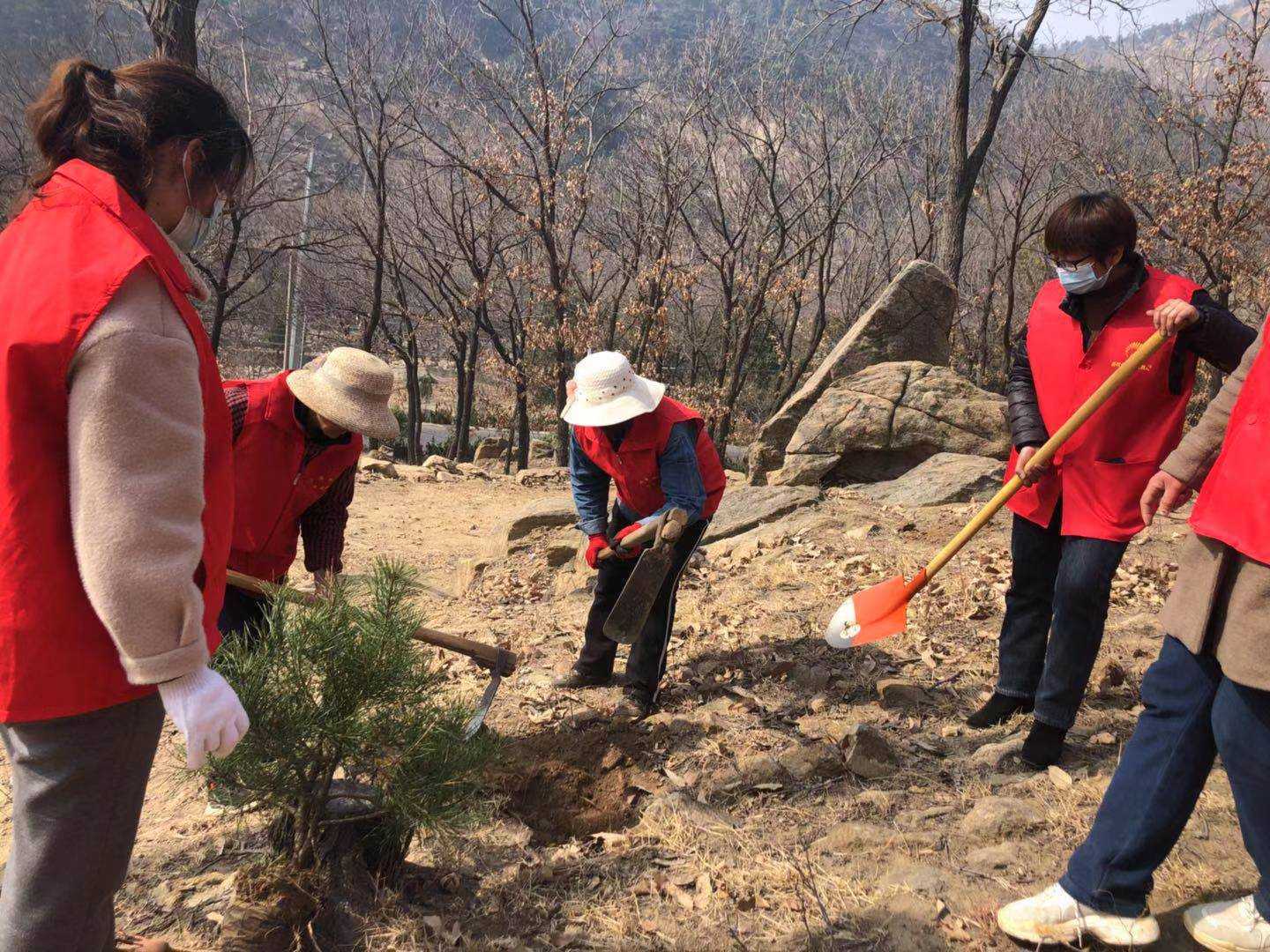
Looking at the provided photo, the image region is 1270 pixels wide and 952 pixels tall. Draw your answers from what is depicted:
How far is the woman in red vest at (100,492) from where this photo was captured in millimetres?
1368

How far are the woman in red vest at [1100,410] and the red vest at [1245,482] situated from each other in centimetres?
94

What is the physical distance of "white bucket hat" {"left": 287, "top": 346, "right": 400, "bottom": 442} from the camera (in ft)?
9.52

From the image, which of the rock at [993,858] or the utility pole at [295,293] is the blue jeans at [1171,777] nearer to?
the rock at [993,858]

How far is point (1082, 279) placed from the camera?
3.02 metres

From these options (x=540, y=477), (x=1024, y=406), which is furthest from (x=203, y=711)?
(x=540, y=477)

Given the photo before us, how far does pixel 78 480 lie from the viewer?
1378mm

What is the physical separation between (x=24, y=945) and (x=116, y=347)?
1042 mm

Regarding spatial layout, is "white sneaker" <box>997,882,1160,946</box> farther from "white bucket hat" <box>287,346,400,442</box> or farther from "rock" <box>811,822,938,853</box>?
"white bucket hat" <box>287,346,400,442</box>

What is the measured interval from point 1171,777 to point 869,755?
4.90ft

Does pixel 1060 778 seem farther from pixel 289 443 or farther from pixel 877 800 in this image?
pixel 289 443

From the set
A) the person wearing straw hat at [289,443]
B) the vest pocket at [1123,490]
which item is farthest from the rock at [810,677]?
the person wearing straw hat at [289,443]

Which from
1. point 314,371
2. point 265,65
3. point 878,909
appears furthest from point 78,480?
point 265,65

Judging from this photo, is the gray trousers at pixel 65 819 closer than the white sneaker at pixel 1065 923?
Yes

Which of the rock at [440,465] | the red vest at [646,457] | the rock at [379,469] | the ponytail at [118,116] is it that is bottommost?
the rock at [440,465]
